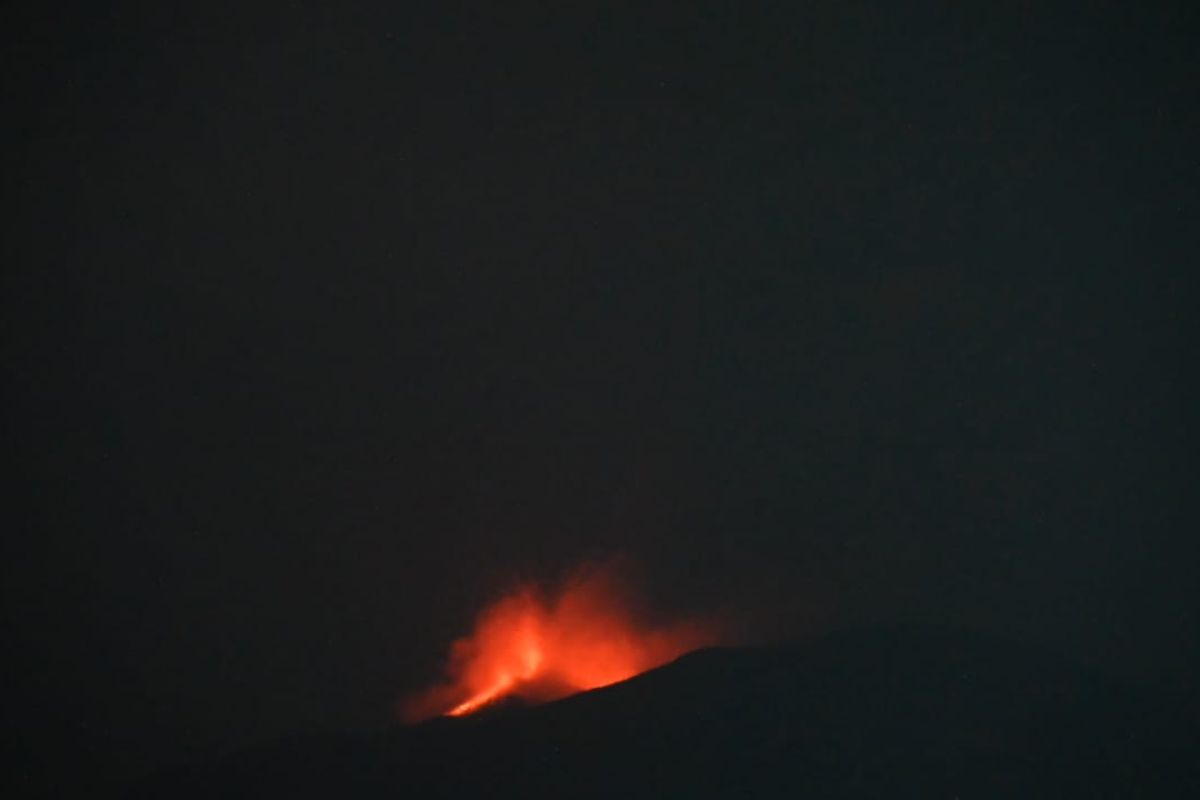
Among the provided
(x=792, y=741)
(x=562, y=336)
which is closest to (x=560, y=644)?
(x=792, y=741)

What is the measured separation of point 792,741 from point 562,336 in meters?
1.35

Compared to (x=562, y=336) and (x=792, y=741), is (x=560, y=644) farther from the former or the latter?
(x=562, y=336)

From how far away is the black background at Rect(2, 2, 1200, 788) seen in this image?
8.76 ft

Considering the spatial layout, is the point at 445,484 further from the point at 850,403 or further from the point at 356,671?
the point at 850,403

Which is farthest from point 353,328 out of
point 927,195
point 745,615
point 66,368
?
point 927,195

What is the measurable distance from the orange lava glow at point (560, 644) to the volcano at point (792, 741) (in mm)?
55

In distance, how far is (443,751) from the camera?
102 inches

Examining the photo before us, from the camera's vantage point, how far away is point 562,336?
9.15 ft

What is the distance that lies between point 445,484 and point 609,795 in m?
1.00

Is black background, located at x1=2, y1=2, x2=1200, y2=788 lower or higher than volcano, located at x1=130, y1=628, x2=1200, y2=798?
higher

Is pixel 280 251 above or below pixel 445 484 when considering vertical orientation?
above

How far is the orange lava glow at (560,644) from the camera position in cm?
269

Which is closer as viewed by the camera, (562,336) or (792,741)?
(792,741)

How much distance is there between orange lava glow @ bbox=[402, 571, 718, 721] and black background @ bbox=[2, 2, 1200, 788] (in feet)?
0.26
